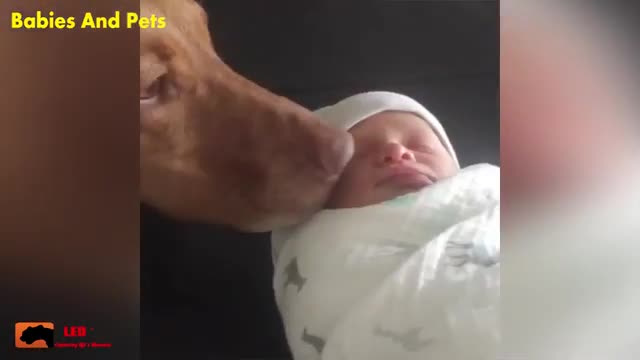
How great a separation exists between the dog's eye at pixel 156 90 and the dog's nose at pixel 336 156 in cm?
22

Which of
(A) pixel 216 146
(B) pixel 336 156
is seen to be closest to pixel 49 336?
(A) pixel 216 146

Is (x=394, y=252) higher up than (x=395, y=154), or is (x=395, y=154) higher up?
(x=395, y=154)

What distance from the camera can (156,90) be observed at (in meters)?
1.00

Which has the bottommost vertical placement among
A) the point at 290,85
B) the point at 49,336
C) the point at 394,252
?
the point at 49,336

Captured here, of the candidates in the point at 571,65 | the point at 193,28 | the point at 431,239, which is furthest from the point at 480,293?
the point at 193,28

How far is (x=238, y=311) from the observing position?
→ 1.00m

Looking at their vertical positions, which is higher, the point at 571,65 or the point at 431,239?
the point at 571,65

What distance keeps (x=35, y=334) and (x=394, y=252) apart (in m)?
0.47

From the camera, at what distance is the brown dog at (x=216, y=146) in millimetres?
991

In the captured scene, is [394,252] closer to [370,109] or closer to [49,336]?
[370,109]

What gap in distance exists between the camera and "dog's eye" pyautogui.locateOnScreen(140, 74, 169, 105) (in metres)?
1.00

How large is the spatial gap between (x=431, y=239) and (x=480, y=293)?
97 millimetres

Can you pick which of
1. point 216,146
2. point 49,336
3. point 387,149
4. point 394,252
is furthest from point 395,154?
point 49,336

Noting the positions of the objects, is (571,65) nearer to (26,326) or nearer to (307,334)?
(307,334)
